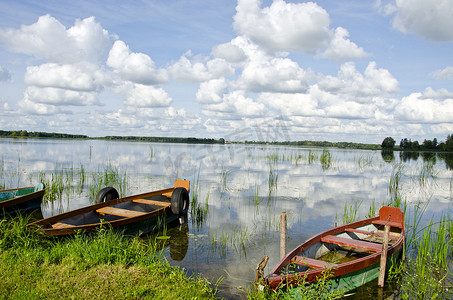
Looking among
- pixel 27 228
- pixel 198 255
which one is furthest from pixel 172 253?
pixel 27 228

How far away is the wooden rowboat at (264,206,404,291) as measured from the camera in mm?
4777

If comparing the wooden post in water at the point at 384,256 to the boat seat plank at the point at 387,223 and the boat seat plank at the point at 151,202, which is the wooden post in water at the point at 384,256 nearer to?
the boat seat plank at the point at 387,223

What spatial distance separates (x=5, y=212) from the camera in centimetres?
838

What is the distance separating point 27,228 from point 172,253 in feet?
9.91

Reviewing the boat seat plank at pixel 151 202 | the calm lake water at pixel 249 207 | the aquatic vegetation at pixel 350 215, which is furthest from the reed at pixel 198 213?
the aquatic vegetation at pixel 350 215

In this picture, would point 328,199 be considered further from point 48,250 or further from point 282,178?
point 48,250

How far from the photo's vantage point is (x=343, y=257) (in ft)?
22.9

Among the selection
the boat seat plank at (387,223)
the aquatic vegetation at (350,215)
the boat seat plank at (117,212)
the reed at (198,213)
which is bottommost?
the reed at (198,213)

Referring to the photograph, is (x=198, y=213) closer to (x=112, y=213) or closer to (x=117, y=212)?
(x=117, y=212)

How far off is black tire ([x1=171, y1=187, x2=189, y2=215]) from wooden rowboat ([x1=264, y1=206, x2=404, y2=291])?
4.56m

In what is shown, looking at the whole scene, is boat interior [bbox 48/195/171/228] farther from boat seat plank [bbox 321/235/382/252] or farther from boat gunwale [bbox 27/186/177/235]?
boat seat plank [bbox 321/235/382/252]

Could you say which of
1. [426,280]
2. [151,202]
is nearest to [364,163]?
[151,202]

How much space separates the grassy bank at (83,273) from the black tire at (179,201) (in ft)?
12.7

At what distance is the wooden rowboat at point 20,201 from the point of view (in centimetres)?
845
